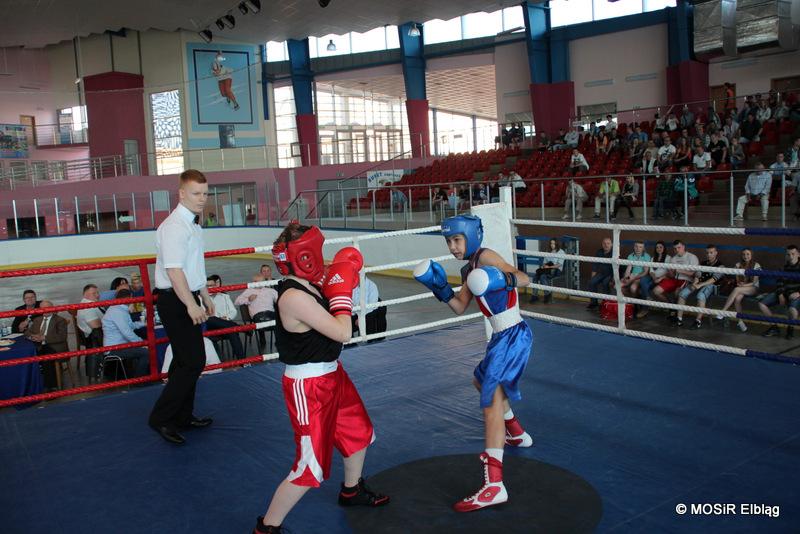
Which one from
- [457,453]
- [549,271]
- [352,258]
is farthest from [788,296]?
[352,258]

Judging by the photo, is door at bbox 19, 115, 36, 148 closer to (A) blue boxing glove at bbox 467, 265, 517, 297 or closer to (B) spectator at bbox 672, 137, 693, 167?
(B) spectator at bbox 672, 137, 693, 167

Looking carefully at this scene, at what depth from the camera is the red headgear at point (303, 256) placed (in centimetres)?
250

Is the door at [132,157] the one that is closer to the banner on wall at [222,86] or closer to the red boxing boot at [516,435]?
the banner on wall at [222,86]

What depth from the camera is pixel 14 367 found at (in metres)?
5.38

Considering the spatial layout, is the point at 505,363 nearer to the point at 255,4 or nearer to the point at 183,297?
the point at 183,297

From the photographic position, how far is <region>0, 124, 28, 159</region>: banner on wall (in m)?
25.8

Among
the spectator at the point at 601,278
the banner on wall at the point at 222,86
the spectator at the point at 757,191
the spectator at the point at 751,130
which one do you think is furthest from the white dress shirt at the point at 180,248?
the banner on wall at the point at 222,86

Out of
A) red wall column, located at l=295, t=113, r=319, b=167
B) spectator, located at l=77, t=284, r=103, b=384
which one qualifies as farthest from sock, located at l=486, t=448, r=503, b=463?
red wall column, located at l=295, t=113, r=319, b=167

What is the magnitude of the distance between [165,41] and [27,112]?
7054 millimetres

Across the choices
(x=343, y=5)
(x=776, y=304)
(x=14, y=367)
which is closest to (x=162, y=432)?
(x=14, y=367)

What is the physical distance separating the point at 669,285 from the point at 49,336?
22.2 feet

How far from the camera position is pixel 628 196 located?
10984 mm

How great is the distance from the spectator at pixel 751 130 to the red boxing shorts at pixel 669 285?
6.54 m

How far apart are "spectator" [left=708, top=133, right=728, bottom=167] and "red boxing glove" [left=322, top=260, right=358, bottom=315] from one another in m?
11.4
